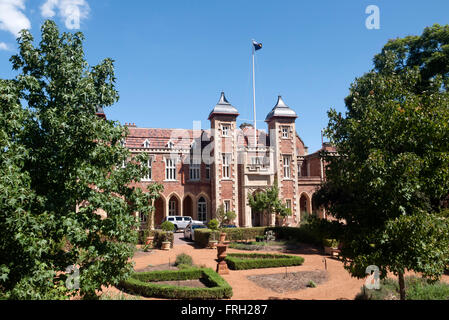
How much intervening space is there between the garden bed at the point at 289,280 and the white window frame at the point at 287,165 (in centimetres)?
2021

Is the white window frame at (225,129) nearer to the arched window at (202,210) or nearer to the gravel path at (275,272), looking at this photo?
the arched window at (202,210)

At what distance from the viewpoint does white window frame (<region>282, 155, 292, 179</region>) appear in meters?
35.7

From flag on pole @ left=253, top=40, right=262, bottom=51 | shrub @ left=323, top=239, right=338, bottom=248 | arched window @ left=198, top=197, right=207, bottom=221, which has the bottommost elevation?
shrub @ left=323, top=239, right=338, bottom=248

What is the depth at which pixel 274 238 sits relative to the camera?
84.6 feet

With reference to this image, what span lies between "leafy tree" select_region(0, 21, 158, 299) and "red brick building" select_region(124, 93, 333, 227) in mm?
26858

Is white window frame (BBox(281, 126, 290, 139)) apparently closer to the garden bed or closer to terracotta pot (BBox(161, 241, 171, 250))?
terracotta pot (BBox(161, 241, 171, 250))

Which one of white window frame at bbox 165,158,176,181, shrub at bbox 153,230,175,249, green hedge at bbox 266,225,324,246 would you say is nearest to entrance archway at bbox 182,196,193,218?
white window frame at bbox 165,158,176,181

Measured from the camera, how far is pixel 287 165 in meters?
35.8

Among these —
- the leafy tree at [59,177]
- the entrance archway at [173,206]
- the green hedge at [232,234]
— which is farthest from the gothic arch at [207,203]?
the leafy tree at [59,177]

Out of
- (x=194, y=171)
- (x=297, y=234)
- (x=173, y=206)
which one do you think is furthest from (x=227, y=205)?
(x=297, y=234)

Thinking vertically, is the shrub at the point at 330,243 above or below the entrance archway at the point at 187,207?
below

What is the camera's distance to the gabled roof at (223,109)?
34125mm
